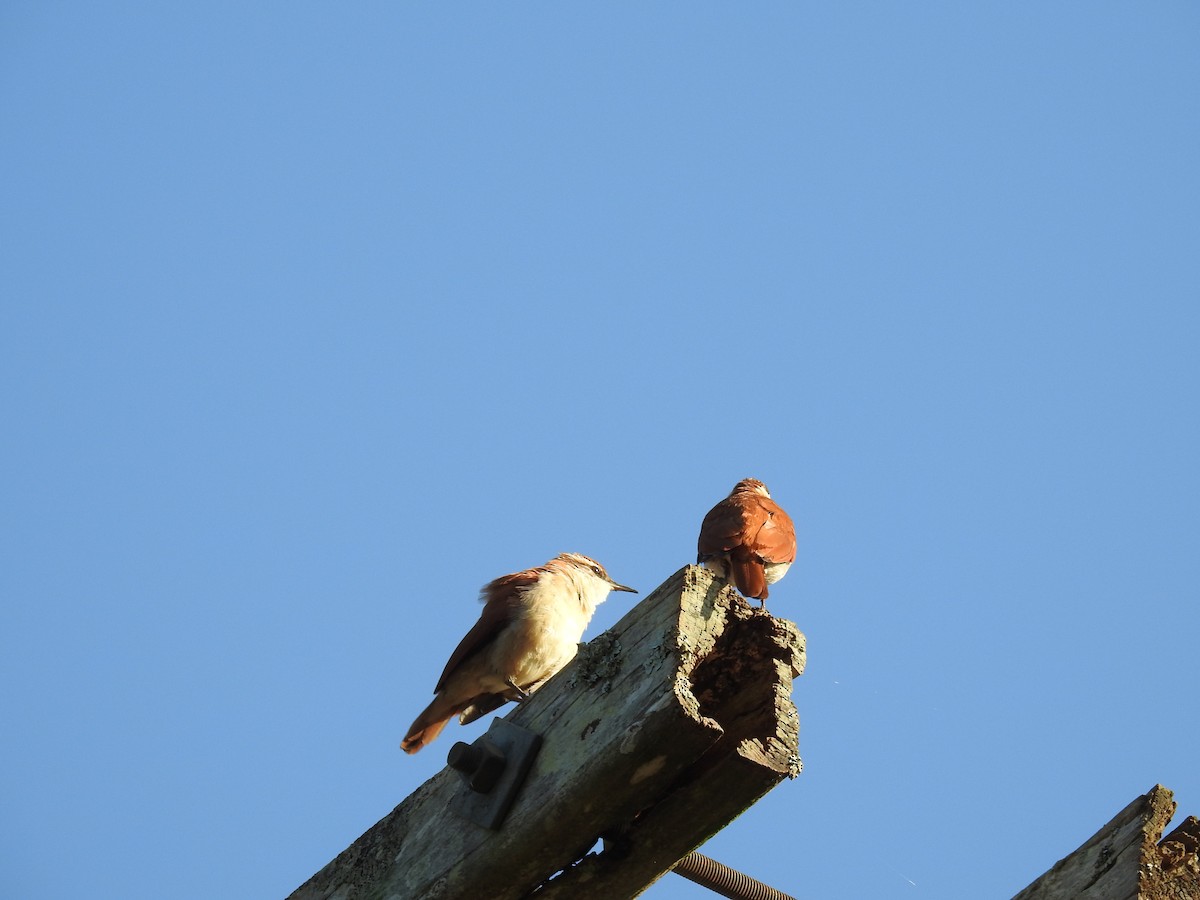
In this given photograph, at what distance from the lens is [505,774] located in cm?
303

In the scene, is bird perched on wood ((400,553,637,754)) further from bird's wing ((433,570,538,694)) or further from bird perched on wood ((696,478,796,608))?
bird perched on wood ((696,478,796,608))

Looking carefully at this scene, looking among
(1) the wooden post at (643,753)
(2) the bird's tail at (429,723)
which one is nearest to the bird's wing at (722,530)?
(2) the bird's tail at (429,723)

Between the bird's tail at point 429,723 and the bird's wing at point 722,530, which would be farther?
the bird's wing at point 722,530

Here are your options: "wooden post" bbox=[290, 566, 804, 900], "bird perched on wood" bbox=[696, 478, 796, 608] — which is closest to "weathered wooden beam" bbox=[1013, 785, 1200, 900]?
"wooden post" bbox=[290, 566, 804, 900]

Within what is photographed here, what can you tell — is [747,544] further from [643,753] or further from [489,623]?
[643,753]

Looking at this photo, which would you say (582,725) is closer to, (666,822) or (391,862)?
(666,822)

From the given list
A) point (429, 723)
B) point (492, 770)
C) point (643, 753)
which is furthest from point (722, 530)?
point (643, 753)

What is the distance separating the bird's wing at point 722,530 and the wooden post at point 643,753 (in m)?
4.96

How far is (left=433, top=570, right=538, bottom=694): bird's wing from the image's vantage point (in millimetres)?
6711

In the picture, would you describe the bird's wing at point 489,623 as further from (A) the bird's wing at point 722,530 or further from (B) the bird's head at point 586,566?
(A) the bird's wing at point 722,530

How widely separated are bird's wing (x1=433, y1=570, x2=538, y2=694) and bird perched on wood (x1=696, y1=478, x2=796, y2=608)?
158 cm

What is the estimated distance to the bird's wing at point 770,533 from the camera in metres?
8.14

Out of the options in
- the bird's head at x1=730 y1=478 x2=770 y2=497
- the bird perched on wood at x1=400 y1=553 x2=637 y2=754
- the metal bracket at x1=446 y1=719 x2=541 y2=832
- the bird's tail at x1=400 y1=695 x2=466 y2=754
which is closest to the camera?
the metal bracket at x1=446 y1=719 x2=541 y2=832

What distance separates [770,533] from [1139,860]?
4992mm
